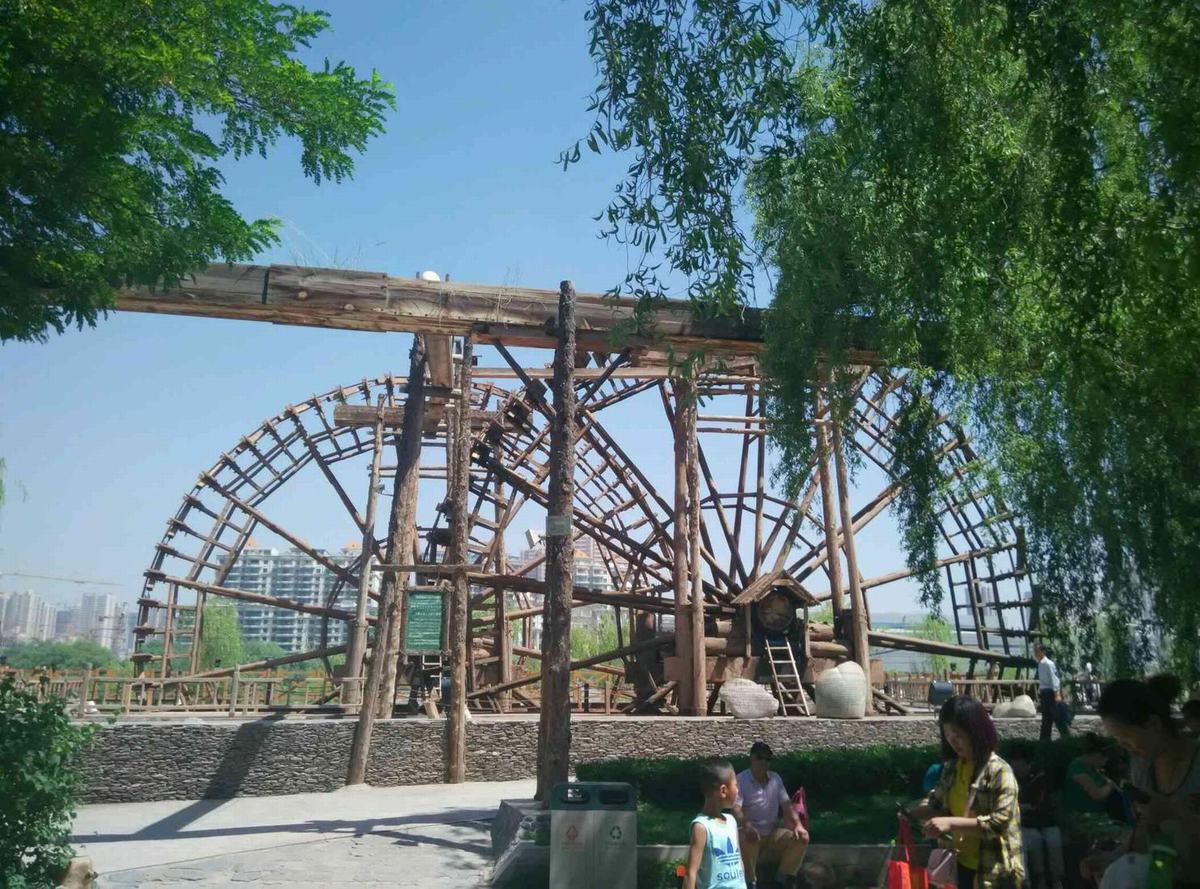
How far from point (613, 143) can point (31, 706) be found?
4.89m

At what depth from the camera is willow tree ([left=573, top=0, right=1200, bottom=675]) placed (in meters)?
4.90

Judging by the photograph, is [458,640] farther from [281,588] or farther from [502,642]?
[281,588]

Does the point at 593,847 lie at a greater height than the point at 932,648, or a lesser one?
lesser

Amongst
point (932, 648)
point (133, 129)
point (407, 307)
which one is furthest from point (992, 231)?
point (932, 648)

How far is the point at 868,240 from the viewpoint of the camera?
6.96 m

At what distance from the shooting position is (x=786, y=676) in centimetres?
1736

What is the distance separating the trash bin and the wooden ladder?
1129 cm

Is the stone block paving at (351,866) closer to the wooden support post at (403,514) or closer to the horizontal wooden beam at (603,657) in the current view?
the wooden support post at (403,514)

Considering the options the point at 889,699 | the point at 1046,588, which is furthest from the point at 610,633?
the point at 1046,588

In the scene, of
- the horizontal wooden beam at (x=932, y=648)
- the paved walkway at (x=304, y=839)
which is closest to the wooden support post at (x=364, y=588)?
the paved walkway at (x=304, y=839)

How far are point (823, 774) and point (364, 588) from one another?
13.3 m

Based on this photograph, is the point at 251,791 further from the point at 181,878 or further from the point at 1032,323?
the point at 1032,323

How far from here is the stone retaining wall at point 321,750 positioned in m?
12.1

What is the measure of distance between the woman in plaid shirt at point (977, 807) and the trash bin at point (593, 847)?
7.90 feet
